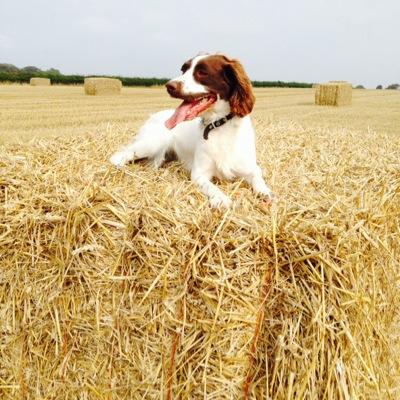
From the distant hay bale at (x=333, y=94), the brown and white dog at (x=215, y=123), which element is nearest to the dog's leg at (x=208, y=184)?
the brown and white dog at (x=215, y=123)

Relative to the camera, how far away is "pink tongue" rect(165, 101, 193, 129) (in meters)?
2.69

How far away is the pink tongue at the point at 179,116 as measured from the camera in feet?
8.82

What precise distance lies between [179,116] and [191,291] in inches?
41.8

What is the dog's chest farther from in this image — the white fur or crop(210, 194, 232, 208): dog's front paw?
crop(210, 194, 232, 208): dog's front paw

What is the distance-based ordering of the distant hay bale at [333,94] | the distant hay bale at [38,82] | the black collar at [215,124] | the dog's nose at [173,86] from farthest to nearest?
the distant hay bale at [38,82] < the distant hay bale at [333,94] < the black collar at [215,124] < the dog's nose at [173,86]

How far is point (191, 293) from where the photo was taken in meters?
2.07

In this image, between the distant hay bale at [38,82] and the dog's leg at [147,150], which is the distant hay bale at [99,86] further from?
the dog's leg at [147,150]

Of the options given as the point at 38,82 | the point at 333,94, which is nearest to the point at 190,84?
the point at 333,94

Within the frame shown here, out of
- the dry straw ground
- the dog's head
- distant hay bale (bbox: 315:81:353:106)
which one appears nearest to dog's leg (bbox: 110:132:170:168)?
the dry straw ground

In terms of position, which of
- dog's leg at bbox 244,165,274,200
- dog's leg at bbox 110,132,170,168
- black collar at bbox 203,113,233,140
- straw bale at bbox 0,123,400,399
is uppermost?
black collar at bbox 203,113,233,140

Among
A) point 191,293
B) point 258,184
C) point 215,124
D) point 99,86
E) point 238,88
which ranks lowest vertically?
point 191,293

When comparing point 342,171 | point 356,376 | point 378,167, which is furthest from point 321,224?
point 378,167

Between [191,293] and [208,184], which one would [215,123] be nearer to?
[208,184]

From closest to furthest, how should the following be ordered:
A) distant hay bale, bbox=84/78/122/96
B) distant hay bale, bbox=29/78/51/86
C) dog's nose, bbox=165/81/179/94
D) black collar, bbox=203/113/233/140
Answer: dog's nose, bbox=165/81/179/94
black collar, bbox=203/113/233/140
distant hay bale, bbox=84/78/122/96
distant hay bale, bbox=29/78/51/86
